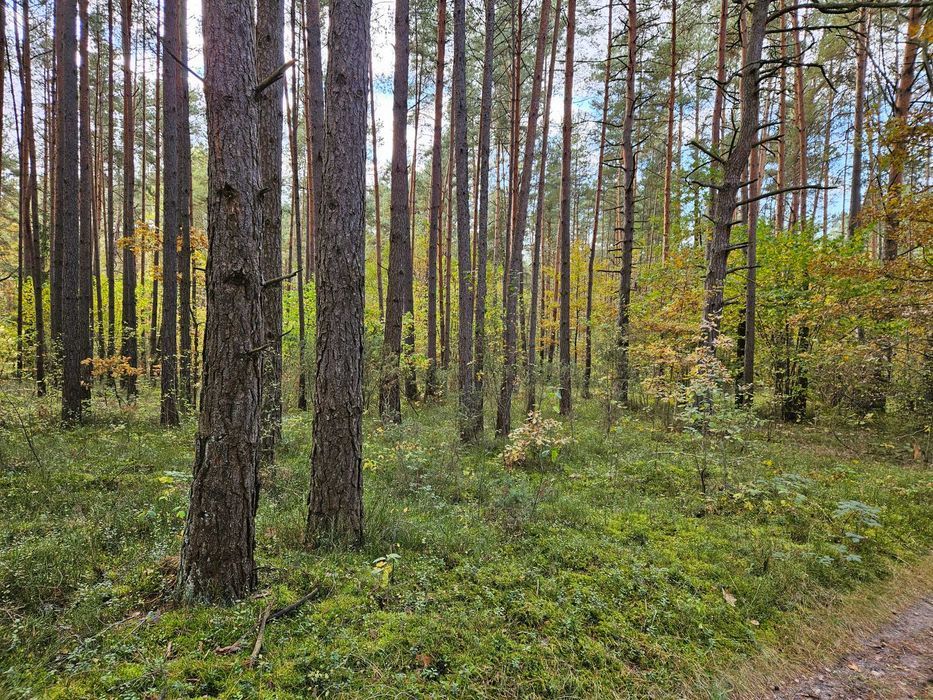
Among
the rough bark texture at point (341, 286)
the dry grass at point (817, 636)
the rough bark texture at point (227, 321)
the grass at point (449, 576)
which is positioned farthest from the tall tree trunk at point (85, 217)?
the dry grass at point (817, 636)

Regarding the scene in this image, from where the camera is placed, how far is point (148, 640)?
2422 millimetres

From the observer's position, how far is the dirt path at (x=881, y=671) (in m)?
2.62

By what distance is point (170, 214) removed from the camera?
832cm

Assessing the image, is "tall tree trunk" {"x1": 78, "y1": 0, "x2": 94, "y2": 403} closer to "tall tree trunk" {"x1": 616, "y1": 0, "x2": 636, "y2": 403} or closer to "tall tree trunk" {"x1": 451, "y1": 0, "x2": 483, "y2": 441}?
"tall tree trunk" {"x1": 451, "y1": 0, "x2": 483, "y2": 441}

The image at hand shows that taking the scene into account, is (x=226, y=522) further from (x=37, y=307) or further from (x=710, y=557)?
(x=37, y=307)

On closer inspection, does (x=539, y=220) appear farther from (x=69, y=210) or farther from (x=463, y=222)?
(x=69, y=210)

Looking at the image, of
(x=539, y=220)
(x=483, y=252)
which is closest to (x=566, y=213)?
(x=539, y=220)

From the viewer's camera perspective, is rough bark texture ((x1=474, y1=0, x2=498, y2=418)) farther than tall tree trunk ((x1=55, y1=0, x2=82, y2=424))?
Yes

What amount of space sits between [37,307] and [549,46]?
1741cm

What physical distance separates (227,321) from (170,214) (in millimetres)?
7573

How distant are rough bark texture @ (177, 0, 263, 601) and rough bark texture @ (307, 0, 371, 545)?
0.81 metres

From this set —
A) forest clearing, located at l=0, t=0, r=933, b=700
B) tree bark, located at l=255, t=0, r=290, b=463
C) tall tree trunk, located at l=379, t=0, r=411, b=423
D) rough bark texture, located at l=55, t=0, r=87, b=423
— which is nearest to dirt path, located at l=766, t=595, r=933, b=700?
forest clearing, located at l=0, t=0, r=933, b=700

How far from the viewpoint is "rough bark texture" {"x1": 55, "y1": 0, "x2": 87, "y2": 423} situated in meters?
7.71

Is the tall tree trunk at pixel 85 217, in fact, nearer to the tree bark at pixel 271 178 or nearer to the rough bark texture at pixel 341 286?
the tree bark at pixel 271 178
